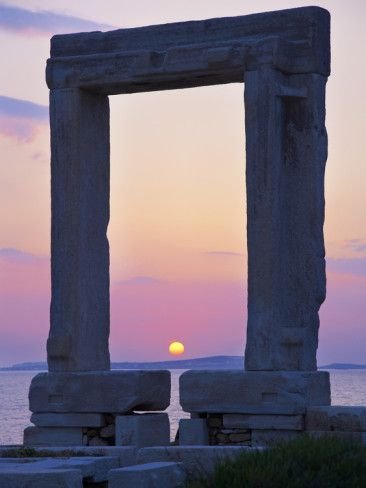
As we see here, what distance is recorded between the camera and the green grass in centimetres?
1204

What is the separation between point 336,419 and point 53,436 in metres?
3.52

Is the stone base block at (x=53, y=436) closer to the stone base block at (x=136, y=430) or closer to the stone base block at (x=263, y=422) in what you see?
the stone base block at (x=136, y=430)

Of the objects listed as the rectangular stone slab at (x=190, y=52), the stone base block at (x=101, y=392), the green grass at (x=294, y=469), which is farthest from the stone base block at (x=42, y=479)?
the rectangular stone slab at (x=190, y=52)

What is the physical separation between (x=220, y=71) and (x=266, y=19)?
0.80 meters

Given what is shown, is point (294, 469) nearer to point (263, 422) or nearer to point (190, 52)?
point (263, 422)

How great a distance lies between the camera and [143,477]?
39.4 ft

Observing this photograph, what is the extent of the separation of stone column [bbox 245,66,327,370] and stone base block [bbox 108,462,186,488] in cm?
388

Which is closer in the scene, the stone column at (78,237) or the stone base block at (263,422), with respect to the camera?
the stone base block at (263,422)

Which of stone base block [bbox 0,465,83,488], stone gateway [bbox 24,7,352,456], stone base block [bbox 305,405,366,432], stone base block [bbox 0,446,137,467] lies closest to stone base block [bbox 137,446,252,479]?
stone base block [bbox 0,446,137,467]

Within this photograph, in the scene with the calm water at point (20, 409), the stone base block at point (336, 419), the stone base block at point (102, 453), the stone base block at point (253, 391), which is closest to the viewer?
the stone base block at point (102, 453)

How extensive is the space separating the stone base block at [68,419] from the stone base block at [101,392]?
62 millimetres

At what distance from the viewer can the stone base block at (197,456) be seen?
511 inches

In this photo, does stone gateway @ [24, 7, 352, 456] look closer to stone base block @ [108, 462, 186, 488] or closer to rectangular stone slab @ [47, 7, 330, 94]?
rectangular stone slab @ [47, 7, 330, 94]

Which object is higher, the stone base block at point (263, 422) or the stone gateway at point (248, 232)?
the stone gateway at point (248, 232)
